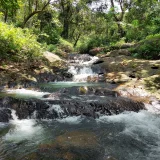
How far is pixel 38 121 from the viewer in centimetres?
639

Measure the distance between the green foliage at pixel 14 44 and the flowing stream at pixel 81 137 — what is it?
403cm

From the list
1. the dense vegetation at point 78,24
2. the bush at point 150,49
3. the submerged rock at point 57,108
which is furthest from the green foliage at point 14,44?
the bush at point 150,49

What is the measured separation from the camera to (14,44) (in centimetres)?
966

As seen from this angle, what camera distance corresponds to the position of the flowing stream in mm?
4254

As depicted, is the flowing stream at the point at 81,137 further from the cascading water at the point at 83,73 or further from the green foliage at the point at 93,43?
the green foliage at the point at 93,43

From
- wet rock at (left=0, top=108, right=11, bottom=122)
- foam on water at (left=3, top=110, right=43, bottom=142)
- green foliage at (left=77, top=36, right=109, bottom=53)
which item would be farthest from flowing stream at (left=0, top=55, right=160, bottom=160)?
green foliage at (left=77, top=36, right=109, bottom=53)

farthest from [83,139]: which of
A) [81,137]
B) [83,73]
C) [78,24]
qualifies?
[78,24]

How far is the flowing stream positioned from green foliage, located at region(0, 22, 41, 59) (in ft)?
13.2

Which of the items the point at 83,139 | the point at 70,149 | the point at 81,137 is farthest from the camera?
the point at 81,137

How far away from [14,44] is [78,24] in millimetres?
22877

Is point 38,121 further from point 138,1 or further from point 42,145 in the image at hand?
point 138,1

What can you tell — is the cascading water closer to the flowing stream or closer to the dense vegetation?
the dense vegetation

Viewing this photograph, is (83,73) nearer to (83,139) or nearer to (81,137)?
(81,137)

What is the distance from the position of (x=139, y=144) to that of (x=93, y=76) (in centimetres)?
851
